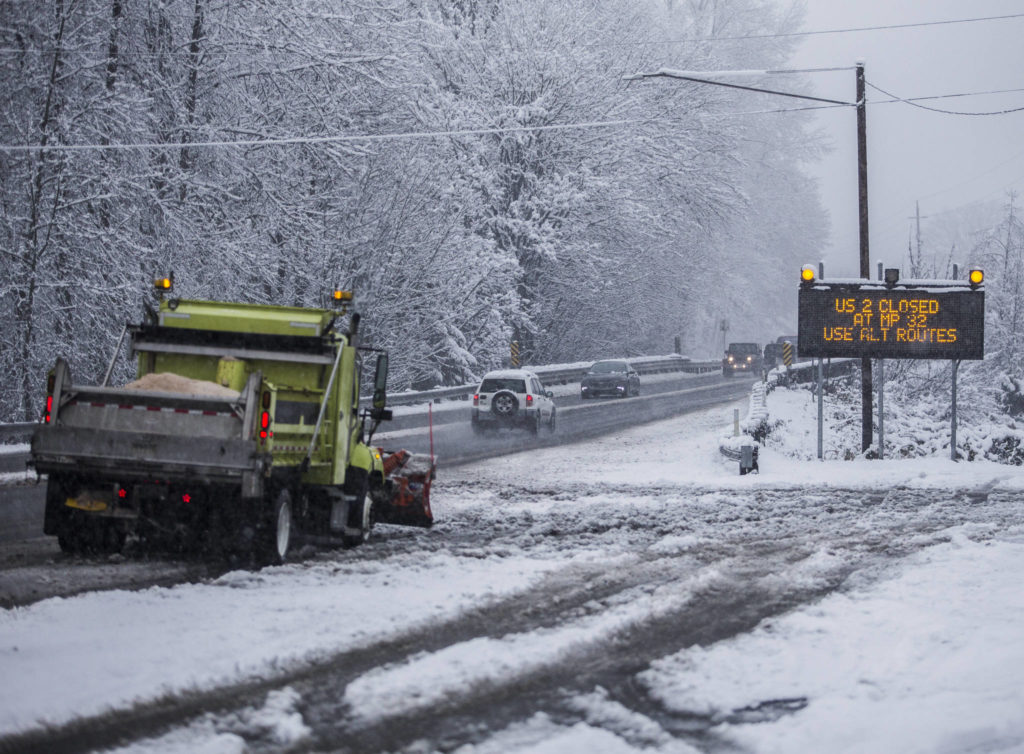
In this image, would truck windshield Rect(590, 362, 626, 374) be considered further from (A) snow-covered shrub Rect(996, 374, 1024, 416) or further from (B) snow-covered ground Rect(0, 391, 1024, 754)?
(B) snow-covered ground Rect(0, 391, 1024, 754)

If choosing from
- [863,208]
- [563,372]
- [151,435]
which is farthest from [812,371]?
[151,435]

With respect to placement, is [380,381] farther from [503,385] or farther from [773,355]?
[773,355]

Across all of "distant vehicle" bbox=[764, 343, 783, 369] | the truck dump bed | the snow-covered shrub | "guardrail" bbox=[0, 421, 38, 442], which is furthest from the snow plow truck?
"distant vehicle" bbox=[764, 343, 783, 369]

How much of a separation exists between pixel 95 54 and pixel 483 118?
62.2 ft

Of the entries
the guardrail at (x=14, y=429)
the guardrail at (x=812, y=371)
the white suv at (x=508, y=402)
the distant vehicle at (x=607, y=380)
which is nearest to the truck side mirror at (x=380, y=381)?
the guardrail at (x=14, y=429)

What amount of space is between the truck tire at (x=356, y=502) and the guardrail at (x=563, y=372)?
1212 centimetres

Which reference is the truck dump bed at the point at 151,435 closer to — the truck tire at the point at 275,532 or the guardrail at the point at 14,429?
the truck tire at the point at 275,532

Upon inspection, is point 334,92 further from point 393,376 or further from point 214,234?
point 393,376

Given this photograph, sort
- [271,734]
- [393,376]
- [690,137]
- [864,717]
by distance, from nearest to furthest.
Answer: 1. [271,734]
2. [864,717]
3. [393,376]
4. [690,137]

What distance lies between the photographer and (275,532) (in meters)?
10.4

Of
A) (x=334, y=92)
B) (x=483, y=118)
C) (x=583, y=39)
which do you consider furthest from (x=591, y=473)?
(x=583, y=39)

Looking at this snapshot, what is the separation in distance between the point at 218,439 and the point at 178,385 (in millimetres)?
819

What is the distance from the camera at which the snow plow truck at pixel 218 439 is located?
971 cm

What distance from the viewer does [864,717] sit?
616 centimetres
